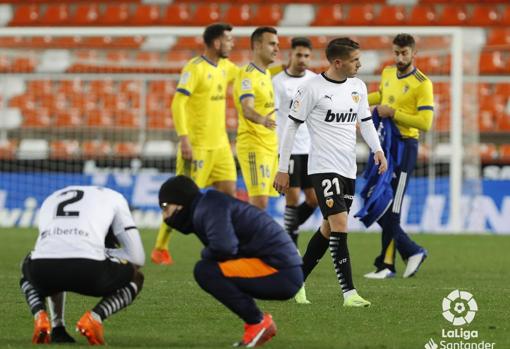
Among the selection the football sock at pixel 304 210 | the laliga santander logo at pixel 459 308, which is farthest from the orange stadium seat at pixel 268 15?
the laliga santander logo at pixel 459 308

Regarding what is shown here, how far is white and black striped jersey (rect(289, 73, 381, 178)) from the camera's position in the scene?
863 centimetres

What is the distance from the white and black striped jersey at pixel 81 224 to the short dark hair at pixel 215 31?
5.51 meters

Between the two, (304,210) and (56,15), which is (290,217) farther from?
(56,15)

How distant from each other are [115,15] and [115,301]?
1963 centimetres

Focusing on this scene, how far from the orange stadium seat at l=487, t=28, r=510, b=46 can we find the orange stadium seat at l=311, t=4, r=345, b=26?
3148 millimetres

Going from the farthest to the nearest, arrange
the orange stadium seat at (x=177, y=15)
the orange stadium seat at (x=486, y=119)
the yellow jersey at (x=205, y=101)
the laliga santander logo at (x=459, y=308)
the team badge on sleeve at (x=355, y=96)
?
the orange stadium seat at (x=177, y=15)
the orange stadium seat at (x=486, y=119)
the yellow jersey at (x=205, y=101)
the team badge on sleeve at (x=355, y=96)
the laliga santander logo at (x=459, y=308)

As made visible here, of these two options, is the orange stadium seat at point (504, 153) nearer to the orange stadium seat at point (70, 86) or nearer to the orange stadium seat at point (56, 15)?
the orange stadium seat at point (70, 86)

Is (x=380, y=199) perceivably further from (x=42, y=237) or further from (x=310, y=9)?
(x=310, y=9)

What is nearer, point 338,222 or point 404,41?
point 338,222

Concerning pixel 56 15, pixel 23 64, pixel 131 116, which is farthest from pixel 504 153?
pixel 56 15

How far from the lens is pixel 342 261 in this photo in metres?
8.48

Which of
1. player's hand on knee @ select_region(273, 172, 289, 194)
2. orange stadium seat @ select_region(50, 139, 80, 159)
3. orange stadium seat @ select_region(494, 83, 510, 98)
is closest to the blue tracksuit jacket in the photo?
player's hand on knee @ select_region(273, 172, 289, 194)

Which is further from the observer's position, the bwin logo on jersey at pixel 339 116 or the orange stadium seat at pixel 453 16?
the orange stadium seat at pixel 453 16

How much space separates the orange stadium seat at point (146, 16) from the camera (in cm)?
2531
